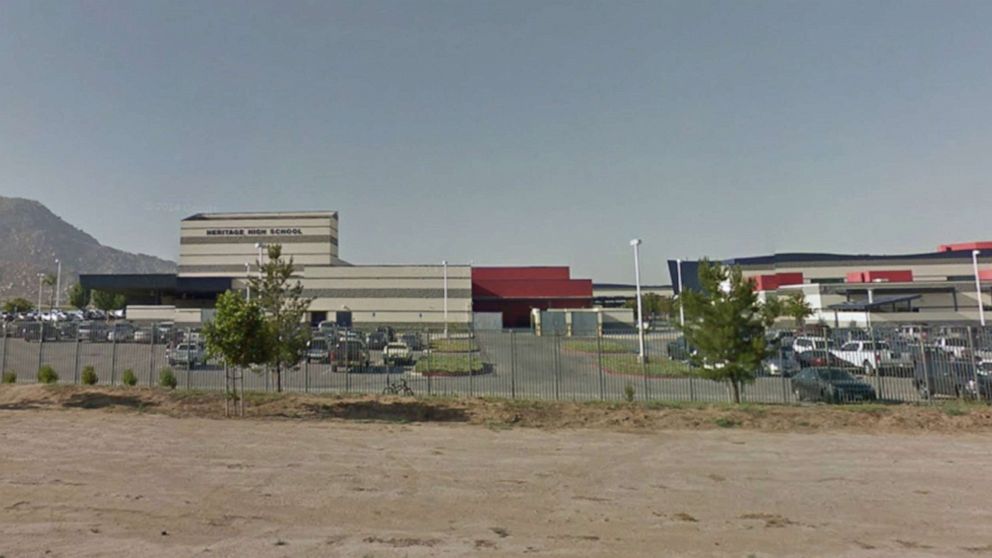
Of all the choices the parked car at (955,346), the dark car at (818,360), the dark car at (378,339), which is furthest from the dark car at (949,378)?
the dark car at (378,339)

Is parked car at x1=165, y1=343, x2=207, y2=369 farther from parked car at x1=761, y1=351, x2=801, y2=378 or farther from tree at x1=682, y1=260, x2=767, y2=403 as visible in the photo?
parked car at x1=761, y1=351, x2=801, y2=378

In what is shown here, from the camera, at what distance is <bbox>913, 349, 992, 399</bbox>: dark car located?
15.4 meters

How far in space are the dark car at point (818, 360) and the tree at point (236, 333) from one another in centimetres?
1779

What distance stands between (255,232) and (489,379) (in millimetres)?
64621

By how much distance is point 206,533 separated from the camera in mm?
5648

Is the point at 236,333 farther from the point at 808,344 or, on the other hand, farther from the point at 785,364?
the point at 808,344

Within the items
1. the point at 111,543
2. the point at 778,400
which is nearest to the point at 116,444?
the point at 111,543

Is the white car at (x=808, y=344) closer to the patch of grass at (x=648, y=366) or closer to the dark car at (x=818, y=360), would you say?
the dark car at (x=818, y=360)

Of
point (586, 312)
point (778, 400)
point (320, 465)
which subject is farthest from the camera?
point (586, 312)

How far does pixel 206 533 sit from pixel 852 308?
59.8 metres

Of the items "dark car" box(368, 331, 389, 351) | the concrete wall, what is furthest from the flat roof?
"dark car" box(368, 331, 389, 351)

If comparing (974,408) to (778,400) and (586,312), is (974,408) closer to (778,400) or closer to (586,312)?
(778,400)

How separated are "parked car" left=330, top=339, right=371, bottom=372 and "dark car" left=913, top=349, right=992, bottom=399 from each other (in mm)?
19804

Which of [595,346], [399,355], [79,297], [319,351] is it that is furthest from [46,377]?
[79,297]
